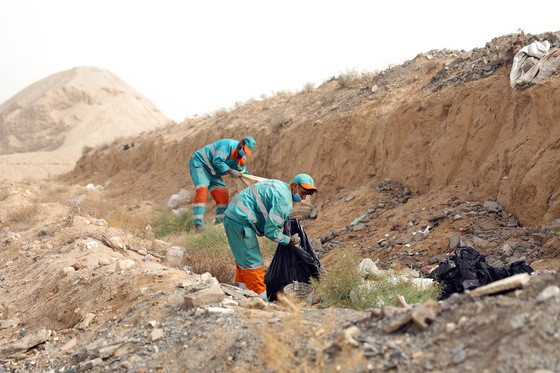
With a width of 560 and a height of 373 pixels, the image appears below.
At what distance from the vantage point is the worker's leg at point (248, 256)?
4.73m

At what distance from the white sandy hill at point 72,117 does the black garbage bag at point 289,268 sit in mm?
27609

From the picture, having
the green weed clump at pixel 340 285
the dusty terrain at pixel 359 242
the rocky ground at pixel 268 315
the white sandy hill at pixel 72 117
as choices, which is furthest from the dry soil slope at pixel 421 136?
the white sandy hill at pixel 72 117

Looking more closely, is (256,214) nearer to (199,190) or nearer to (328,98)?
(199,190)

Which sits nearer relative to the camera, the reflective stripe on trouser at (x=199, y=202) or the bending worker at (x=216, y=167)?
the bending worker at (x=216, y=167)

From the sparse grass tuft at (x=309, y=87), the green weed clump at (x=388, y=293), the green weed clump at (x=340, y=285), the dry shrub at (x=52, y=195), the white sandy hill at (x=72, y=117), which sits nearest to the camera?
the green weed clump at (x=388, y=293)

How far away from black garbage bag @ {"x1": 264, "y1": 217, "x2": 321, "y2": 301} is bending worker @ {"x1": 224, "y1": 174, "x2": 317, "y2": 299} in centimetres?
12

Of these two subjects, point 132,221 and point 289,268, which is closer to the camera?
point 289,268

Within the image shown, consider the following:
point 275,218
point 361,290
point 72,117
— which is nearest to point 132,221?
point 275,218

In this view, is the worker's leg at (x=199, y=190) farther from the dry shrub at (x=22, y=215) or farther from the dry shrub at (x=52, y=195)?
the dry shrub at (x=52, y=195)

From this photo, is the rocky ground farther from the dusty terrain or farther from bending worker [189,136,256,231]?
bending worker [189,136,256,231]

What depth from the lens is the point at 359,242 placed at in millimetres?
6738

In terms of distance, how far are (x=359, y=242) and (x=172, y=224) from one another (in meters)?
4.01

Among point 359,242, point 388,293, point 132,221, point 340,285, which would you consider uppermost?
point 132,221

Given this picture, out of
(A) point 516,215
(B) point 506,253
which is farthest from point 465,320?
(A) point 516,215
